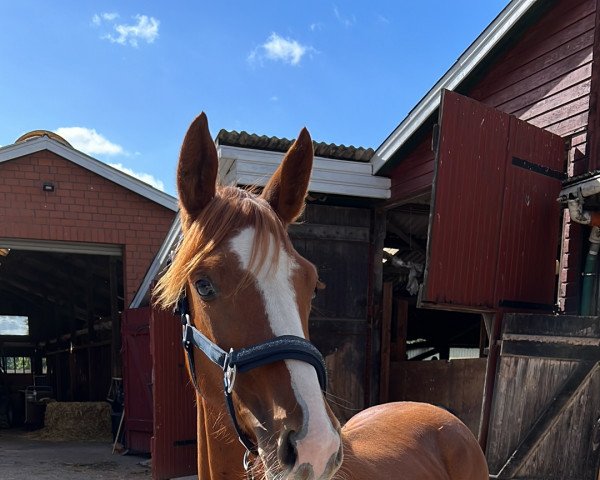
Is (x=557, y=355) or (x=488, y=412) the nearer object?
(x=557, y=355)

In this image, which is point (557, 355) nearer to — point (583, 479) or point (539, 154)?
point (583, 479)

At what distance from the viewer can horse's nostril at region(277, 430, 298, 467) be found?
1.12 metres

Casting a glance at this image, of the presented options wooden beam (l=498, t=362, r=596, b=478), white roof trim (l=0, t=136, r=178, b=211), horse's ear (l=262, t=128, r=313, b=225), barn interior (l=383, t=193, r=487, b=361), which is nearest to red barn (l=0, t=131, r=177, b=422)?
white roof trim (l=0, t=136, r=178, b=211)

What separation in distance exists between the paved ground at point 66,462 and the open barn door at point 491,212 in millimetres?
4788

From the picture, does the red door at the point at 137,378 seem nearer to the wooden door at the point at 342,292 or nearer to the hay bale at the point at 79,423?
the hay bale at the point at 79,423

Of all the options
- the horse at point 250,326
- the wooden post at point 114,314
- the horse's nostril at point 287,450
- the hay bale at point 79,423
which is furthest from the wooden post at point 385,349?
the hay bale at point 79,423

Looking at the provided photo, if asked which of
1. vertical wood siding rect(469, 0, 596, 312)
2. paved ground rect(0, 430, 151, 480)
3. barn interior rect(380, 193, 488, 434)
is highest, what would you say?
vertical wood siding rect(469, 0, 596, 312)

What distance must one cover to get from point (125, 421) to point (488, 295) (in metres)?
6.51

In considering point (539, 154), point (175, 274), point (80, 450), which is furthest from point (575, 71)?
point (80, 450)

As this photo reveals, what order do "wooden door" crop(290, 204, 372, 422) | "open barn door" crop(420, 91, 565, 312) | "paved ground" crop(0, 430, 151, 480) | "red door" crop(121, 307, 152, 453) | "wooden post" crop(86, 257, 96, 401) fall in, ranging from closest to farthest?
"open barn door" crop(420, 91, 565, 312) < "wooden door" crop(290, 204, 372, 422) < "paved ground" crop(0, 430, 151, 480) < "red door" crop(121, 307, 152, 453) < "wooden post" crop(86, 257, 96, 401)

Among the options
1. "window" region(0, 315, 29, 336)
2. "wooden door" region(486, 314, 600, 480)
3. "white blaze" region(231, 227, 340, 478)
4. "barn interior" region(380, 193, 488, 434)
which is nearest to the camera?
"white blaze" region(231, 227, 340, 478)

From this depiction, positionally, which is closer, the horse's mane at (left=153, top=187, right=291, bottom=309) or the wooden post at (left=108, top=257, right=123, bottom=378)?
the horse's mane at (left=153, top=187, right=291, bottom=309)

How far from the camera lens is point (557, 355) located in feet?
10.9

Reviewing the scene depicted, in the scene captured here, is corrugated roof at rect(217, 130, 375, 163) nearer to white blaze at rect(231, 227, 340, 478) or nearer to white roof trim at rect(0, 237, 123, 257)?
white blaze at rect(231, 227, 340, 478)
